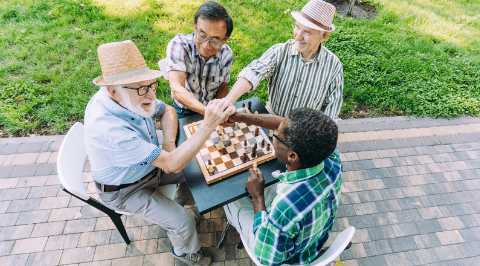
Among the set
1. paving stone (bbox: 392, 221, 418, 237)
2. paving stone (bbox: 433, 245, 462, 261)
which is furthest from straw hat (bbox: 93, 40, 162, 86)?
paving stone (bbox: 433, 245, 462, 261)

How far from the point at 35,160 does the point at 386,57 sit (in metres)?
7.47

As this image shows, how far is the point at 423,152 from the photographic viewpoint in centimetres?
443

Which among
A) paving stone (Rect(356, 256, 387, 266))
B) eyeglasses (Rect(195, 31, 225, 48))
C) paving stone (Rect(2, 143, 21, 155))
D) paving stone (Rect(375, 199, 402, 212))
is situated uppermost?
eyeglasses (Rect(195, 31, 225, 48))

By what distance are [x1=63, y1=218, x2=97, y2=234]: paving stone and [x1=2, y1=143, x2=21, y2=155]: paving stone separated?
5.71ft

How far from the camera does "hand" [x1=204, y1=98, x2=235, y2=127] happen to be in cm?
236

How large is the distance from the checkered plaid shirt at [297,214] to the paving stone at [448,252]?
250 centimetres

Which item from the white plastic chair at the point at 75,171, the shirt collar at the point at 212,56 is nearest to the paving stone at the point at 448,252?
the white plastic chair at the point at 75,171

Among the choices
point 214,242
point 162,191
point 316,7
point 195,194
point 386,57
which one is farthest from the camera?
point 386,57

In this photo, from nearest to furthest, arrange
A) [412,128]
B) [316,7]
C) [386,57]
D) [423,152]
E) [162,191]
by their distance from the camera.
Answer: [316,7] < [162,191] < [423,152] < [412,128] < [386,57]

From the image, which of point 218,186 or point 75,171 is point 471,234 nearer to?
point 218,186

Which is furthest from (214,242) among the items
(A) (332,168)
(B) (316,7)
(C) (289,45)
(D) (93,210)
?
(B) (316,7)

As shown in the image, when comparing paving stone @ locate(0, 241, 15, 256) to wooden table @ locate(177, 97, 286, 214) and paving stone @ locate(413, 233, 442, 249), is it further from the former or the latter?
paving stone @ locate(413, 233, 442, 249)

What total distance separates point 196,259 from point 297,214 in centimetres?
178

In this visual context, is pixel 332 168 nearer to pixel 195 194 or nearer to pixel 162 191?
pixel 195 194
